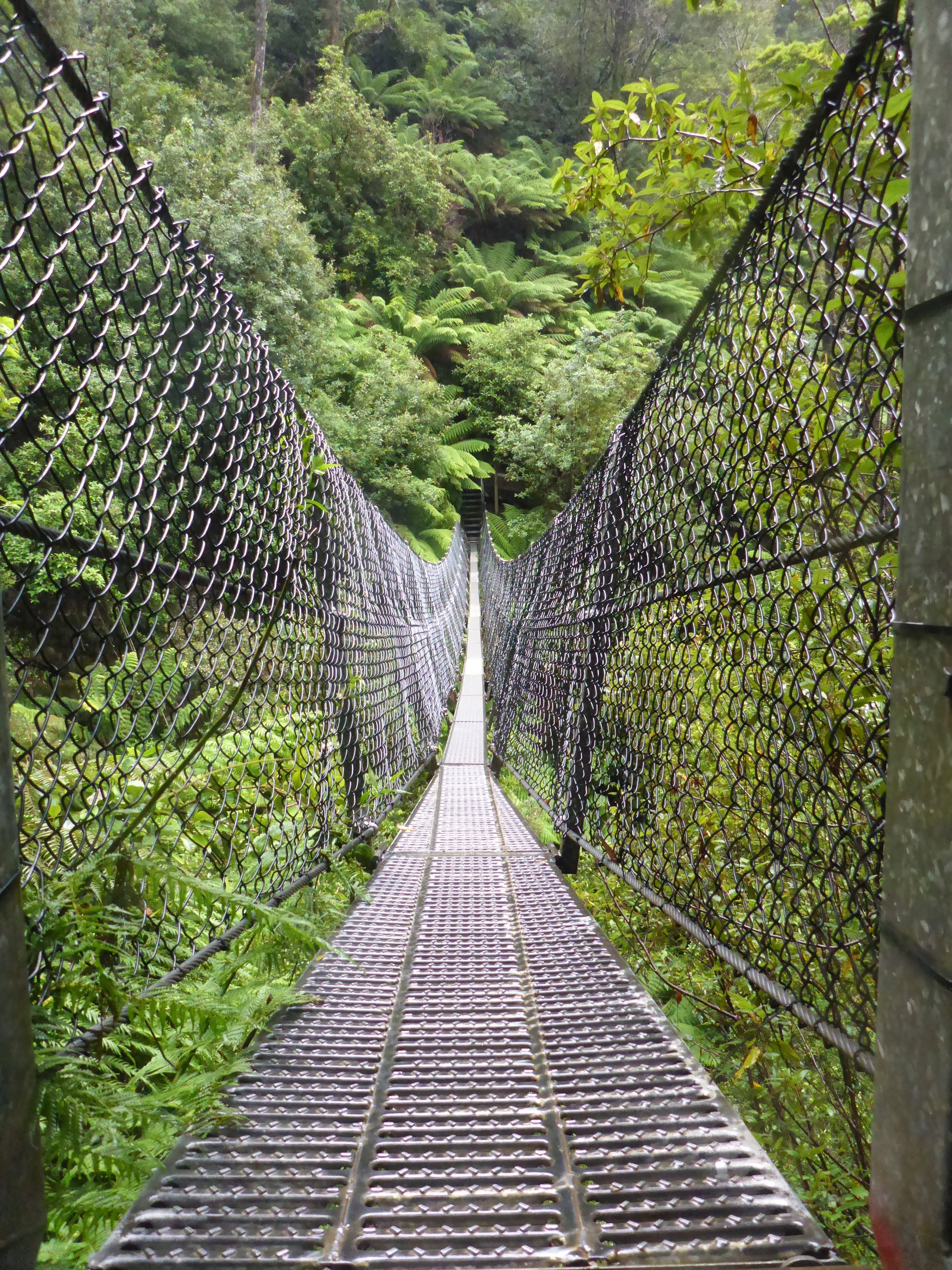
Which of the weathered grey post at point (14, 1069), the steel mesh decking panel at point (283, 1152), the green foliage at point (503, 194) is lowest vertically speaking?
the steel mesh decking panel at point (283, 1152)

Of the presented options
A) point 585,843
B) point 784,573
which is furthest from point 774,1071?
point 784,573

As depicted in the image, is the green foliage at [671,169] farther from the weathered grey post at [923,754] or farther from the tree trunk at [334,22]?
the tree trunk at [334,22]

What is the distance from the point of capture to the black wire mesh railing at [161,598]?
824 millimetres

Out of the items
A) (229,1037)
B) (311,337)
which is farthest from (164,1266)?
(311,337)

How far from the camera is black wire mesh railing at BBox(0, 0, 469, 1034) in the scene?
824 mm

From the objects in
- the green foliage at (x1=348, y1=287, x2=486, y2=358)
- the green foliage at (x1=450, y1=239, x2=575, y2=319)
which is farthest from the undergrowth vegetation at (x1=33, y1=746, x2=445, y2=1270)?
the green foliage at (x1=450, y1=239, x2=575, y2=319)

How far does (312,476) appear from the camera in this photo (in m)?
1.85

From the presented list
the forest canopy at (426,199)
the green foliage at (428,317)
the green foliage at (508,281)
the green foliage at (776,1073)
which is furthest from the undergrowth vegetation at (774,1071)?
the green foliage at (508,281)

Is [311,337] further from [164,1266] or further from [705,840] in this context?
[164,1266]

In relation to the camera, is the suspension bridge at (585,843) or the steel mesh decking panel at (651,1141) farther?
the steel mesh decking panel at (651,1141)

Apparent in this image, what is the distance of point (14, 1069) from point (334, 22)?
2349cm

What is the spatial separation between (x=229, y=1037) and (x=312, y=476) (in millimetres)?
1280

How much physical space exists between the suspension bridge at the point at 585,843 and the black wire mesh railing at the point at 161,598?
14 millimetres

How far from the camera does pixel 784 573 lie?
1028 millimetres
